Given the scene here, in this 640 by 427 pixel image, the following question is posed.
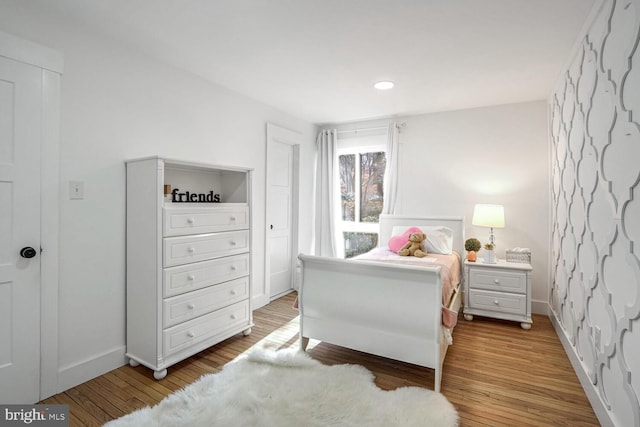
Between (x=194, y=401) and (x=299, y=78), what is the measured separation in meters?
2.67

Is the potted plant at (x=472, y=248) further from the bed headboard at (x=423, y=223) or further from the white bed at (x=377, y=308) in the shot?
the white bed at (x=377, y=308)

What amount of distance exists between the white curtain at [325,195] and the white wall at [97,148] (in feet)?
7.12

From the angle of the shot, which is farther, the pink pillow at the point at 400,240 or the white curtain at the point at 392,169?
the white curtain at the point at 392,169

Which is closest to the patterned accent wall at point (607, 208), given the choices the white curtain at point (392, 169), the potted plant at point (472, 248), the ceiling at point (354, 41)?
the ceiling at point (354, 41)

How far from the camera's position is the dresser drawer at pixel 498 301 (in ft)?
10.5

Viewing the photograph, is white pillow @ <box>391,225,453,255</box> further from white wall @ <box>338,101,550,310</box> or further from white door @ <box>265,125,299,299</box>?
white door @ <box>265,125,299,299</box>

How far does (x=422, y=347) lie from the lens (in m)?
2.06

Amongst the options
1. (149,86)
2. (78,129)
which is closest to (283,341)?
(78,129)

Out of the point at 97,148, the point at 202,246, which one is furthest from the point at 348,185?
the point at 97,148

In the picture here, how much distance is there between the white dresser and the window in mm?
2199

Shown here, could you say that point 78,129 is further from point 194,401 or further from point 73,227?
point 194,401

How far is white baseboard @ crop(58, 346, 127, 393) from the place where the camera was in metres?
2.05

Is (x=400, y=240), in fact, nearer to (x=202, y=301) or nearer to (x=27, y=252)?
(x=202, y=301)

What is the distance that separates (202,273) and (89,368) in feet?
3.09
